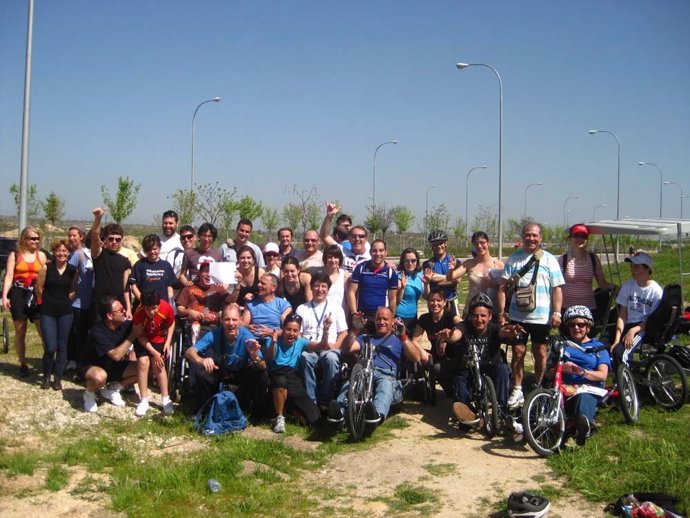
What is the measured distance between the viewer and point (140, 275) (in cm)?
798

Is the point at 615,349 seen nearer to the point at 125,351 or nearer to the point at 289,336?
the point at 289,336

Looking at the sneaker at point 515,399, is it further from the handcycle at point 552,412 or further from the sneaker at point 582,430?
the sneaker at point 582,430

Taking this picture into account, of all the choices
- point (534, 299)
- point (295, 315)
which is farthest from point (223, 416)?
point (534, 299)

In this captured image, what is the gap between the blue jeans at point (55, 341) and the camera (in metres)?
7.80

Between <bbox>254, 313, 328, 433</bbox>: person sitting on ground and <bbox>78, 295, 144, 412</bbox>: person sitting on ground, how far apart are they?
4.89ft

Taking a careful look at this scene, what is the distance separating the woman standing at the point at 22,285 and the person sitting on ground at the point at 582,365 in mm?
6005

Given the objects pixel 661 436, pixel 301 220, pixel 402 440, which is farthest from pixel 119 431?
pixel 301 220

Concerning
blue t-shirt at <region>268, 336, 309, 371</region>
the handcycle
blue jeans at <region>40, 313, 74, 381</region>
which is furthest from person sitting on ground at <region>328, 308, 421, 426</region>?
blue jeans at <region>40, 313, 74, 381</region>

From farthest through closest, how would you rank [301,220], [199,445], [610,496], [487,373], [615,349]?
[301,220], [615,349], [487,373], [199,445], [610,496]

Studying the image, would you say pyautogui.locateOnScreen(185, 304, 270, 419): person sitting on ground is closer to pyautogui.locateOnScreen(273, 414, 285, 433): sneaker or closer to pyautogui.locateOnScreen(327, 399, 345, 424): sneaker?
pyautogui.locateOnScreen(273, 414, 285, 433): sneaker

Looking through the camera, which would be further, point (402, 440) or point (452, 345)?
point (452, 345)

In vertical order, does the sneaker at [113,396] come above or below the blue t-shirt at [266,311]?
below

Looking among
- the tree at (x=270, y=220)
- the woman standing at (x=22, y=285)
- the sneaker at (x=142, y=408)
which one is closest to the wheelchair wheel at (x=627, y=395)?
the sneaker at (x=142, y=408)

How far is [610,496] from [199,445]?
3.65m
